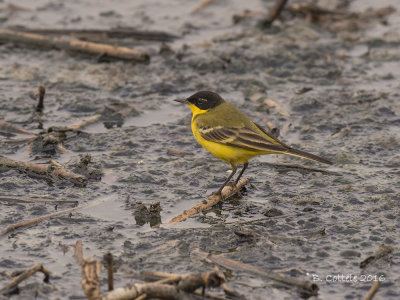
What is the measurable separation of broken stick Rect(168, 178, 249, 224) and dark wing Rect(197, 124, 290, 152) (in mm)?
440

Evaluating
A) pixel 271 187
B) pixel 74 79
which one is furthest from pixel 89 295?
pixel 74 79

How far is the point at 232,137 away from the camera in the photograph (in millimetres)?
7891

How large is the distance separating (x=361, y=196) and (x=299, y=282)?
2193mm

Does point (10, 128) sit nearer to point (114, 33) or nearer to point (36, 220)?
point (36, 220)

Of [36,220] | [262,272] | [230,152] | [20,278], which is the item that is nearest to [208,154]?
[230,152]

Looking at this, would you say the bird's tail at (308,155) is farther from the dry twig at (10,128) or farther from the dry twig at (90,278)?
the dry twig at (10,128)

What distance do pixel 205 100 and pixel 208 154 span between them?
2.27 ft

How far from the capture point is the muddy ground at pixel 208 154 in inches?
248

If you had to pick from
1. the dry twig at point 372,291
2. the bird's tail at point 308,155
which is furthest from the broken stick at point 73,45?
the dry twig at point 372,291

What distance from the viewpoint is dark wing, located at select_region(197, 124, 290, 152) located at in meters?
7.52

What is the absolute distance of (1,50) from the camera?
11516mm

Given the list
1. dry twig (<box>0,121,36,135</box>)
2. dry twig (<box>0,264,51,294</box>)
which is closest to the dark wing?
dry twig (<box>0,121,36,135</box>)

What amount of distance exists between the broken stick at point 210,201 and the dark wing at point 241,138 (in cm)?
44

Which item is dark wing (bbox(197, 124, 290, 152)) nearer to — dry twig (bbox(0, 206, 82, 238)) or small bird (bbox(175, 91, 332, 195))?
small bird (bbox(175, 91, 332, 195))
